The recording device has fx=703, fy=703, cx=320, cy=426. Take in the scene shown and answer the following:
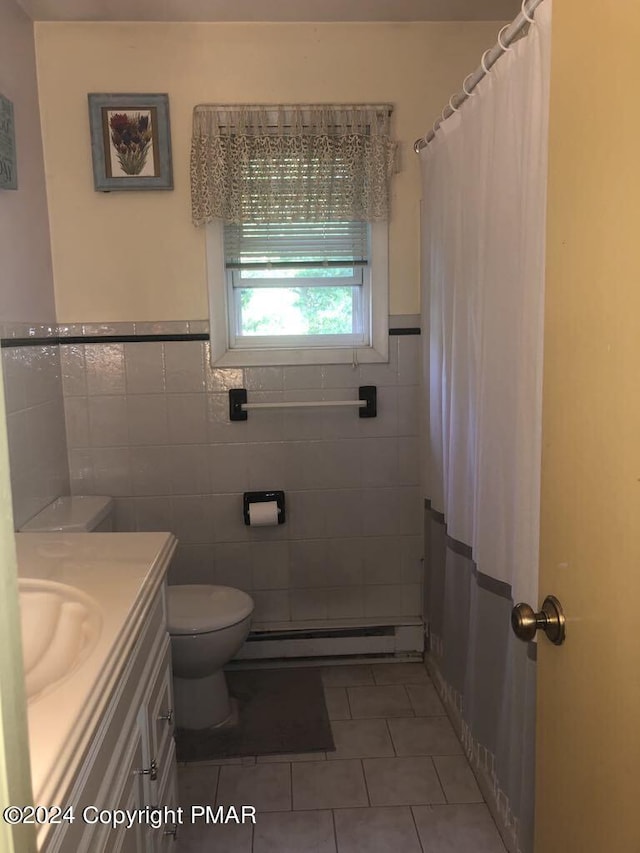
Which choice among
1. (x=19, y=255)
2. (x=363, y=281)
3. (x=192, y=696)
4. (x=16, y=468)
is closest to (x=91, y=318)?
(x=19, y=255)

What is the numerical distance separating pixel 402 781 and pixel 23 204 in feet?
7.27

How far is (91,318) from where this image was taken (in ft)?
8.68

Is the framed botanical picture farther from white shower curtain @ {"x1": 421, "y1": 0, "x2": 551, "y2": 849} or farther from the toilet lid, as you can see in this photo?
the toilet lid

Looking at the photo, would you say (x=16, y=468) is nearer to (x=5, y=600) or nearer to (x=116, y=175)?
(x=116, y=175)

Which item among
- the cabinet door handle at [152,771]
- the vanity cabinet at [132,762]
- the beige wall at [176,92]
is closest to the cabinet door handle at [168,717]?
the vanity cabinet at [132,762]

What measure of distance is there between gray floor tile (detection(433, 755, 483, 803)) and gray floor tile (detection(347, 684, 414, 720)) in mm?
286

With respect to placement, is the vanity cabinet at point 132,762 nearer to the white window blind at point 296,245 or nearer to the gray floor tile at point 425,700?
the gray floor tile at point 425,700

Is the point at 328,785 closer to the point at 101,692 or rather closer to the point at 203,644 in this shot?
the point at 203,644

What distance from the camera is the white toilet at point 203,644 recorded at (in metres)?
2.28

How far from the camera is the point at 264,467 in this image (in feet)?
9.17

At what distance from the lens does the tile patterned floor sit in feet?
6.34

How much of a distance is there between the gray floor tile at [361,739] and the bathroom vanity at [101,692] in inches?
30.6

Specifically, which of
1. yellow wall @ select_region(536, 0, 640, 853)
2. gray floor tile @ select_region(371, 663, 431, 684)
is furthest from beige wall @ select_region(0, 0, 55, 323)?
gray floor tile @ select_region(371, 663, 431, 684)

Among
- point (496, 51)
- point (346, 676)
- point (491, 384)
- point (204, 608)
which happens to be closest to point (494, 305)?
point (491, 384)
